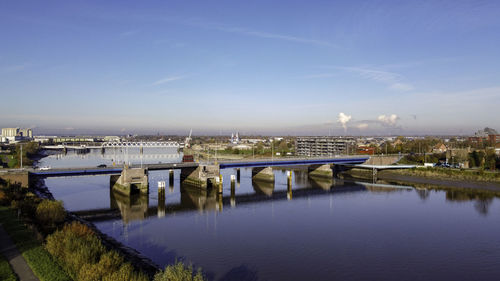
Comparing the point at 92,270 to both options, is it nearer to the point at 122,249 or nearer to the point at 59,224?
the point at 122,249

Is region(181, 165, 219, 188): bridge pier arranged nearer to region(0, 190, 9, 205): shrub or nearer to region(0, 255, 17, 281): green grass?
region(0, 190, 9, 205): shrub

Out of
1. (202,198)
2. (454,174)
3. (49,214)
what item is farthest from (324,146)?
(49,214)

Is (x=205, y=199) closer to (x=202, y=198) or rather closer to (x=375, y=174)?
(x=202, y=198)

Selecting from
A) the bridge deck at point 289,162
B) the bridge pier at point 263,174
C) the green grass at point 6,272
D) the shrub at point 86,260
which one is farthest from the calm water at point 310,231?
the bridge pier at point 263,174

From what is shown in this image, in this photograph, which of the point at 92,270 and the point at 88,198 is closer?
the point at 92,270

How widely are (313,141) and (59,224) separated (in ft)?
196

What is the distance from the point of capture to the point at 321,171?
47062 millimetres

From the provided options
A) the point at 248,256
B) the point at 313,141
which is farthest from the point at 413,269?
the point at 313,141

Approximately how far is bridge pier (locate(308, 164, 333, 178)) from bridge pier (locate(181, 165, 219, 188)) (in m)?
17.0

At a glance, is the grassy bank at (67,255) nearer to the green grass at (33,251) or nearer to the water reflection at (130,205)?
the green grass at (33,251)

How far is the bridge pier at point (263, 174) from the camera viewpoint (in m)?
40.7

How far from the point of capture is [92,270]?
9180 millimetres

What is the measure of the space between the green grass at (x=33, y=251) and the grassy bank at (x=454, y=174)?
126 ft

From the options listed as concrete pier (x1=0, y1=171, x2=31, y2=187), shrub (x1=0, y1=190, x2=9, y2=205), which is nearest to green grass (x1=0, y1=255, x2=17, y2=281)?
shrub (x1=0, y1=190, x2=9, y2=205)
